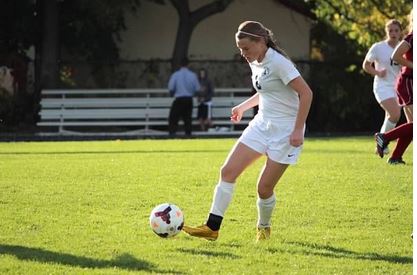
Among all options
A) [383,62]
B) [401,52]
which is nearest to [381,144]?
[401,52]

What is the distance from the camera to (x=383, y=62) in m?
14.9

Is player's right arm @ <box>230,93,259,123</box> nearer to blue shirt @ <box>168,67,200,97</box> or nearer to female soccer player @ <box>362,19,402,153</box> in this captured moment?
female soccer player @ <box>362,19,402,153</box>

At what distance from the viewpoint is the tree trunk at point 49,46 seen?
29688 millimetres

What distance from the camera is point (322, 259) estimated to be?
6.98 meters

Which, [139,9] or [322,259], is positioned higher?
[139,9]

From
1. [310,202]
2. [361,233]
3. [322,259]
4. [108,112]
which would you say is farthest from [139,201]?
[108,112]

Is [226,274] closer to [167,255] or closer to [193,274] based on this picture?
[193,274]

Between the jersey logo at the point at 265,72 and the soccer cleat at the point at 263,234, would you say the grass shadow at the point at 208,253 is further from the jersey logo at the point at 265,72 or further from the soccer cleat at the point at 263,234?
the jersey logo at the point at 265,72

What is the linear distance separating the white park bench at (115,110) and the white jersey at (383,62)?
13532mm

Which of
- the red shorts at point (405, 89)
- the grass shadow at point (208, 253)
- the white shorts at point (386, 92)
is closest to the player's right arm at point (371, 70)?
the white shorts at point (386, 92)

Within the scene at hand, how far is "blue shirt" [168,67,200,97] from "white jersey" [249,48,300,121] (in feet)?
56.7

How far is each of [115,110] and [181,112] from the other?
3857 mm

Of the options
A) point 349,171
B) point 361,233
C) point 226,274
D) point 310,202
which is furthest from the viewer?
point 349,171

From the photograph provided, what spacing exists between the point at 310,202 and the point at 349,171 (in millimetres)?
3218
